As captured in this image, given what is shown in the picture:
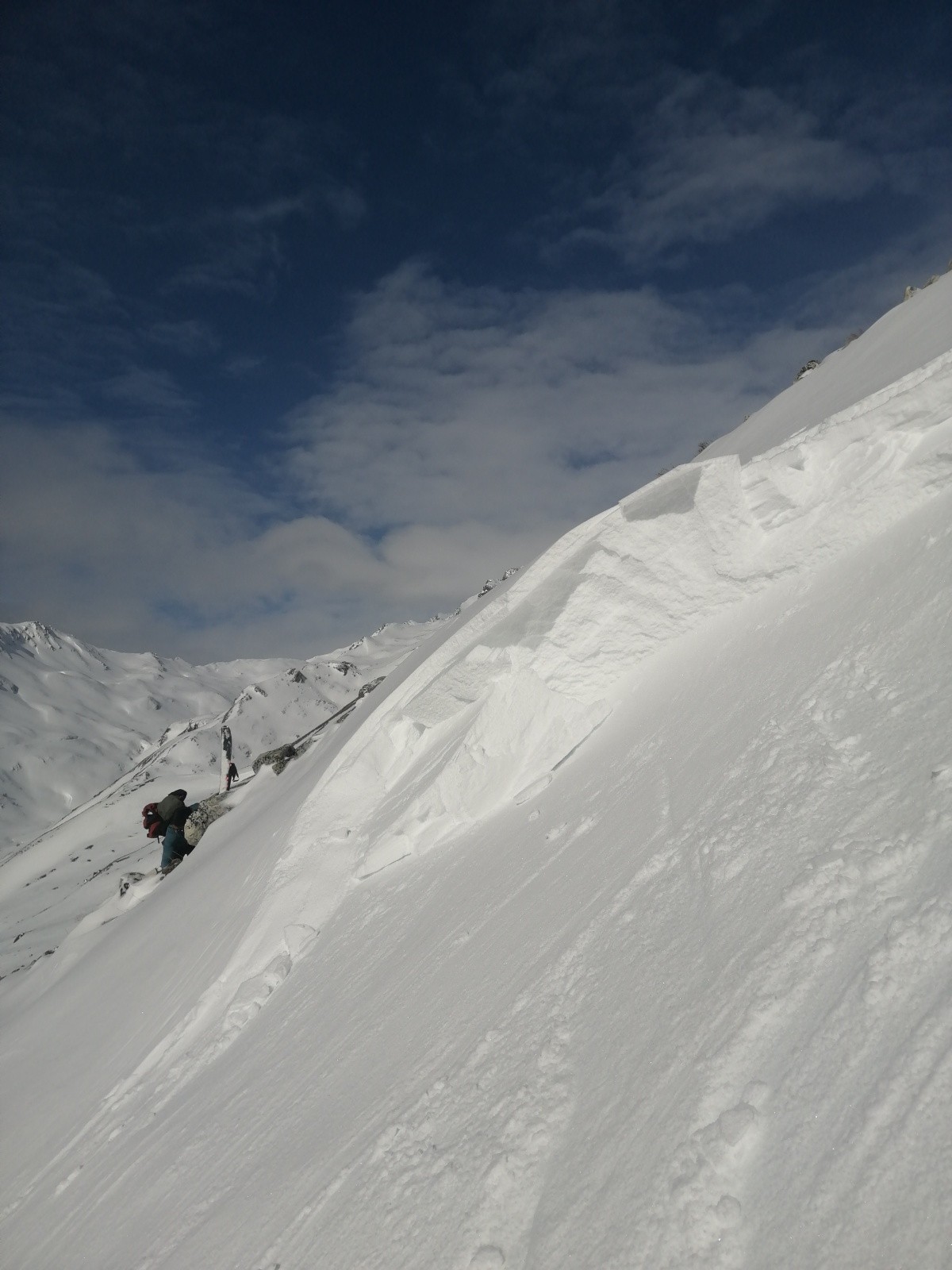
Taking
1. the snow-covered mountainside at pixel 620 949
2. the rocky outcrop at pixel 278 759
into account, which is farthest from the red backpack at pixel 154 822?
the snow-covered mountainside at pixel 620 949

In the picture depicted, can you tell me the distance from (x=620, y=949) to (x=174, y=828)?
17.1 meters

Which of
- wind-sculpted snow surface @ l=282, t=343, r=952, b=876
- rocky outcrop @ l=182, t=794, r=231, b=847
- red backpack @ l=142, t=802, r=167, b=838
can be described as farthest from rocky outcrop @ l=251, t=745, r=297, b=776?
wind-sculpted snow surface @ l=282, t=343, r=952, b=876

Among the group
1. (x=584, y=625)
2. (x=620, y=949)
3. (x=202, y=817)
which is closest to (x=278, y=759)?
(x=202, y=817)

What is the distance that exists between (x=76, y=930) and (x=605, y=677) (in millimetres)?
16098

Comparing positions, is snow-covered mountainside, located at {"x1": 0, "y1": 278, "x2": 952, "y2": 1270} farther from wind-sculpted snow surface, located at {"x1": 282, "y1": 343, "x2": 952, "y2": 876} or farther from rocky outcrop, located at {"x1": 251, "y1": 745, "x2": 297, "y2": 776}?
rocky outcrop, located at {"x1": 251, "y1": 745, "x2": 297, "y2": 776}

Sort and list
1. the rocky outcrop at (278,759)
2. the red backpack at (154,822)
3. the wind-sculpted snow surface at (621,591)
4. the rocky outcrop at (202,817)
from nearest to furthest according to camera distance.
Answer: the wind-sculpted snow surface at (621,591)
the red backpack at (154,822)
the rocky outcrop at (202,817)
the rocky outcrop at (278,759)

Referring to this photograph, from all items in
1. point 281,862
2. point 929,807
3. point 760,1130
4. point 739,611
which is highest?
point 281,862

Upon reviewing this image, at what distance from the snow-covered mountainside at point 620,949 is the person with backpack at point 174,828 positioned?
941cm

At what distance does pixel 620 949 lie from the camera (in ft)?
9.36

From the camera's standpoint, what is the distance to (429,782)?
6301mm

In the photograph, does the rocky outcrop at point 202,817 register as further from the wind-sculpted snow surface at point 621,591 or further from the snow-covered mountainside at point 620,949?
the wind-sculpted snow surface at point 621,591

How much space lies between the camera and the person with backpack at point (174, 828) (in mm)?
16938

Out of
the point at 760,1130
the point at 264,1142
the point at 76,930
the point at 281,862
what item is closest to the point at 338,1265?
the point at 264,1142

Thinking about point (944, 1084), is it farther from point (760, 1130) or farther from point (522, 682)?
point (522, 682)
